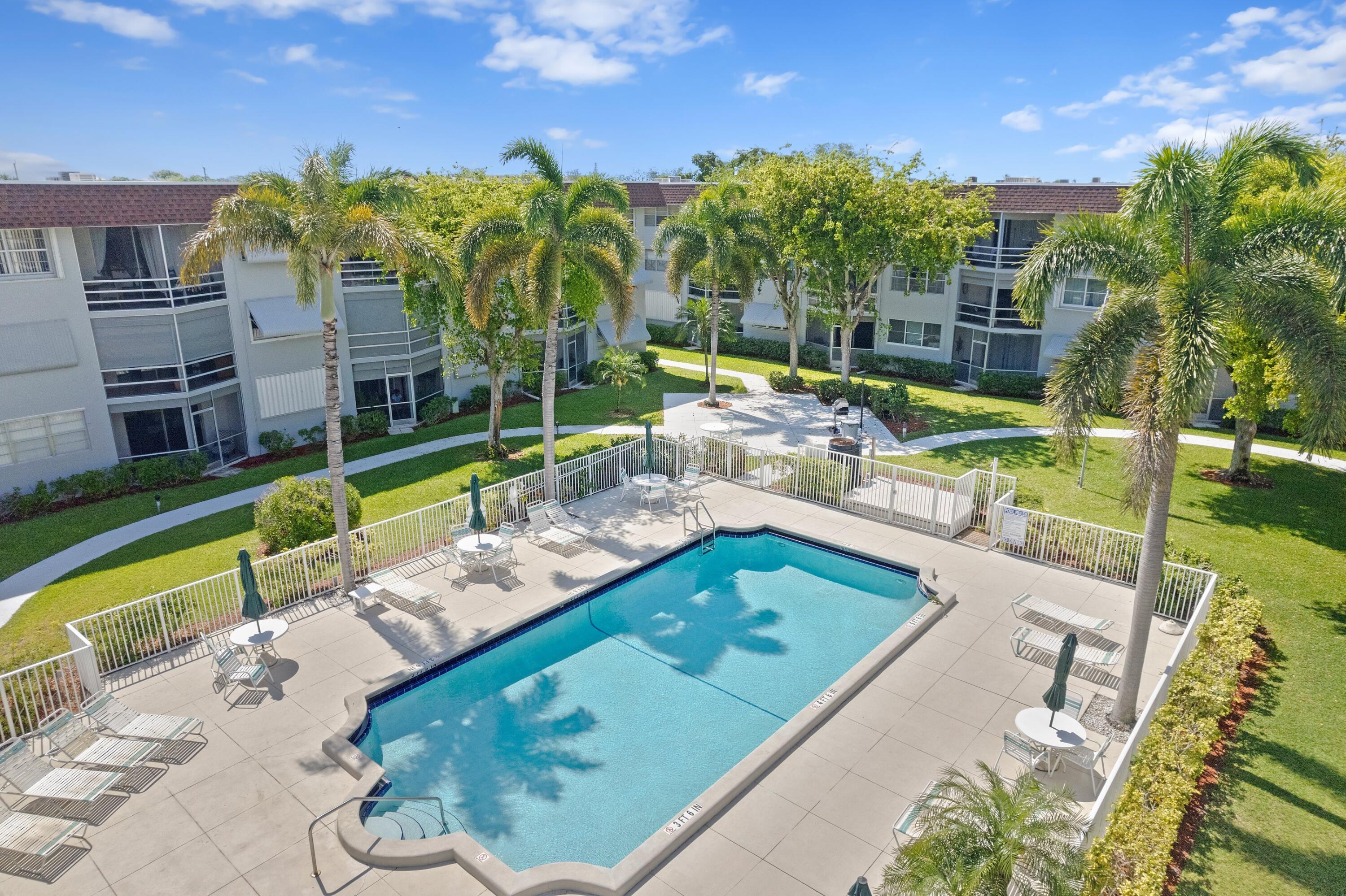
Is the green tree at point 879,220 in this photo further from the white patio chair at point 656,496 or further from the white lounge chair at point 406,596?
the white lounge chair at point 406,596

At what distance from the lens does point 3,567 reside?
18266 millimetres

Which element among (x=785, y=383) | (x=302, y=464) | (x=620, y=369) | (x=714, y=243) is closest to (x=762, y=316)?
(x=785, y=383)

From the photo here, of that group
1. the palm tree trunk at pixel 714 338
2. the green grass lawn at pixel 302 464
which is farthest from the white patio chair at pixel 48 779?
the palm tree trunk at pixel 714 338

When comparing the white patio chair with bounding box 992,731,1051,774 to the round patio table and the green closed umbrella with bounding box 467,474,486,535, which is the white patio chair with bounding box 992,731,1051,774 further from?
the round patio table

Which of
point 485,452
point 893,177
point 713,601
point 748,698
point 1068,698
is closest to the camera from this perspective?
point 1068,698

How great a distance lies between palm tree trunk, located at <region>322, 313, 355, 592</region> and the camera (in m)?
15.1

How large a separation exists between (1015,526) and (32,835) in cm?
1813

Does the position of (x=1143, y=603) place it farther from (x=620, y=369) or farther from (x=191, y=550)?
(x=620, y=369)

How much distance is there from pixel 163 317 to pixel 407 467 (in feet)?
27.8

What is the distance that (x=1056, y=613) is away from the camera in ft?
47.6

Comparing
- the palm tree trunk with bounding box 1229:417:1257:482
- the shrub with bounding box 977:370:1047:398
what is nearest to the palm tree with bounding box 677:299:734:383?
the shrub with bounding box 977:370:1047:398

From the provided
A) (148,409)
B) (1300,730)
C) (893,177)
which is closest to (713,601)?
(1300,730)

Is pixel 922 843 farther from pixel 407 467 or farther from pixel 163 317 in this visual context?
pixel 163 317

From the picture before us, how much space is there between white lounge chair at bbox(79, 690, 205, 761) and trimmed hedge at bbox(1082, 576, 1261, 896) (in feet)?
40.0
